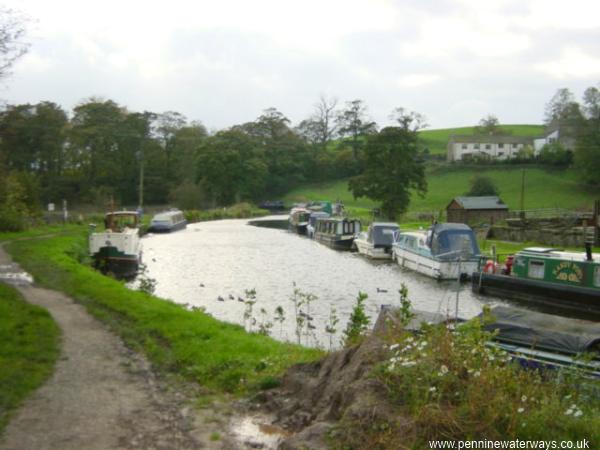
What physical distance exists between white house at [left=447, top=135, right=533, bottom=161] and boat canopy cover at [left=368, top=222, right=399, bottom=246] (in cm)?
7955

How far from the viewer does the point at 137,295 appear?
18.7 metres

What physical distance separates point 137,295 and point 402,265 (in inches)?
888

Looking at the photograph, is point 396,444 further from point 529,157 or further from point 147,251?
point 529,157

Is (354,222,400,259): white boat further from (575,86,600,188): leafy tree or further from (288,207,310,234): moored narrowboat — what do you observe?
(575,86,600,188): leafy tree

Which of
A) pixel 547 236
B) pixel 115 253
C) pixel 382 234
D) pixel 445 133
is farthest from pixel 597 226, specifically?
pixel 445 133

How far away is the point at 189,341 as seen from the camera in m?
12.7

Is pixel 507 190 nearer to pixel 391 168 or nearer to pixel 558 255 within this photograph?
pixel 391 168

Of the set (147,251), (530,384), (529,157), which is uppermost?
(529,157)

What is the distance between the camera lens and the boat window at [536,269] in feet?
86.7

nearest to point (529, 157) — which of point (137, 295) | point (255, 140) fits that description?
point (255, 140)

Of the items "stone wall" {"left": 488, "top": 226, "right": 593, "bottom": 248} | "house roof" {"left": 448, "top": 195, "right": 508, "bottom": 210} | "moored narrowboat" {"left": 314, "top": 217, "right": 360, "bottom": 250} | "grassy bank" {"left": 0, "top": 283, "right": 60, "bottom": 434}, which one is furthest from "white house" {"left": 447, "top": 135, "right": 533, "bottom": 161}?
"grassy bank" {"left": 0, "top": 283, "right": 60, "bottom": 434}

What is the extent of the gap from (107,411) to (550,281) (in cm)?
2143

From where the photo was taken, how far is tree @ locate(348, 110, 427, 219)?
6188 centimetres

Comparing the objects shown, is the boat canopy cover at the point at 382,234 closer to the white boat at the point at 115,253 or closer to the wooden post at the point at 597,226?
the wooden post at the point at 597,226
